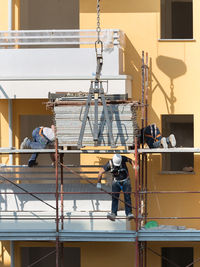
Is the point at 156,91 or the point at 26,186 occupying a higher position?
the point at 156,91

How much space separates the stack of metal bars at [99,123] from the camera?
68.4ft

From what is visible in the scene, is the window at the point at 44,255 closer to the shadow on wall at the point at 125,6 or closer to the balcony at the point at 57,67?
the balcony at the point at 57,67

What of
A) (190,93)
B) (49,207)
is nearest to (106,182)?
(49,207)

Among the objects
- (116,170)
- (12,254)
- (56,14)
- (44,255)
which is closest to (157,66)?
(116,170)

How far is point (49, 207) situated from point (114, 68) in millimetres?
3708

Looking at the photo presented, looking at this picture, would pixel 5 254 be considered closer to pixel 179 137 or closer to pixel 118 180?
pixel 118 180

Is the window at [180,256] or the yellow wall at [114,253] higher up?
the yellow wall at [114,253]

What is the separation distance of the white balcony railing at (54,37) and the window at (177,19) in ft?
20.7

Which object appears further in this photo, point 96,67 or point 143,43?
point 143,43

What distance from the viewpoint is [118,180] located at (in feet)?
70.5

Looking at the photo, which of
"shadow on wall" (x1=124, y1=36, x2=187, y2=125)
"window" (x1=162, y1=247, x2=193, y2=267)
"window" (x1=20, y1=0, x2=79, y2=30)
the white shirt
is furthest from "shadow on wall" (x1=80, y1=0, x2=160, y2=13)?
"window" (x1=162, y1=247, x2=193, y2=267)

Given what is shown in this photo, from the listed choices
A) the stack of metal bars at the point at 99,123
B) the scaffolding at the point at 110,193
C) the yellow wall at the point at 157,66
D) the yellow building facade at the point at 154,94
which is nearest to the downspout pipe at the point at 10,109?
the yellow building facade at the point at 154,94

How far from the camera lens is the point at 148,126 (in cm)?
2195

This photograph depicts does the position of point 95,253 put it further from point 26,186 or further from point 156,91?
point 156,91
